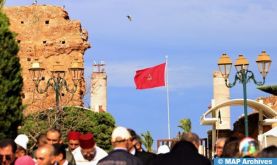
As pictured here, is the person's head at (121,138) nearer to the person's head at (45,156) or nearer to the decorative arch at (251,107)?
the person's head at (45,156)

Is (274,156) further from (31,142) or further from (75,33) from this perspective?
(75,33)

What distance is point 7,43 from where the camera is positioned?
26.0m

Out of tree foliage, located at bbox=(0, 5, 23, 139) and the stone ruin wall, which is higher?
the stone ruin wall

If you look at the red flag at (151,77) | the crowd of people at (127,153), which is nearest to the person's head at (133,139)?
the crowd of people at (127,153)

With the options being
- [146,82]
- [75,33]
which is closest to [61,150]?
[146,82]

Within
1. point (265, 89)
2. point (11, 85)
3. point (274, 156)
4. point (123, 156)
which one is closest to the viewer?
point (274, 156)

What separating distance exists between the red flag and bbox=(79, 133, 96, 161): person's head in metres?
28.5

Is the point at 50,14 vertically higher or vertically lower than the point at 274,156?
higher

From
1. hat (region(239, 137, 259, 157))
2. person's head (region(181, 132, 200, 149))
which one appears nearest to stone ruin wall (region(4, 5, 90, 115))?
person's head (region(181, 132, 200, 149))

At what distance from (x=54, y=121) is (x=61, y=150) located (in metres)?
31.3

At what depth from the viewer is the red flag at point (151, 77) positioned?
41981 mm

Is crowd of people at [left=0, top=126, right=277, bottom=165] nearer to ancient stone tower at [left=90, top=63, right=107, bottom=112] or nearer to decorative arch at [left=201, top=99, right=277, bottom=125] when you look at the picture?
decorative arch at [left=201, top=99, right=277, bottom=125]

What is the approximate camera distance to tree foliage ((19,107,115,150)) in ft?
141

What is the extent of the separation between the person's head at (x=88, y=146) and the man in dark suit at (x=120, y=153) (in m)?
1.58
